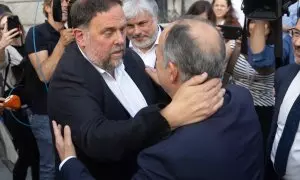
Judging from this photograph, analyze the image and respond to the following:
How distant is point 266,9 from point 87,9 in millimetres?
968

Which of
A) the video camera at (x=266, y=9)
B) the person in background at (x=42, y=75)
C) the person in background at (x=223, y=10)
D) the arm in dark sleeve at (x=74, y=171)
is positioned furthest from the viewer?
the person in background at (x=223, y=10)

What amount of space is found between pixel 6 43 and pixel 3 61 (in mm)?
183

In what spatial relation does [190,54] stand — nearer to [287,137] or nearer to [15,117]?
[287,137]

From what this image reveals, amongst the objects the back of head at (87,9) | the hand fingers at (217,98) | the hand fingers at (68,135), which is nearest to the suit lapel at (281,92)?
the hand fingers at (217,98)

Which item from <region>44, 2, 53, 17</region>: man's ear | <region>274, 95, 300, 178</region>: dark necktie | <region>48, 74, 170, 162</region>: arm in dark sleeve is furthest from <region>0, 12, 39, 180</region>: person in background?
<region>274, 95, 300, 178</region>: dark necktie

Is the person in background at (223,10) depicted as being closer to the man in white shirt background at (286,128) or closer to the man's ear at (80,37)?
the man in white shirt background at (286,128)

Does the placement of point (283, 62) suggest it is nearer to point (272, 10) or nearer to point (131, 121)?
point (272, 10)

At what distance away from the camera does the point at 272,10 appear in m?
2.44

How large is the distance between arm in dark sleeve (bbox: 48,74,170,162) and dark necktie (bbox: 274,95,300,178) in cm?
68

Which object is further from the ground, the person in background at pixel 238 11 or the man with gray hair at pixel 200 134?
the man with gray hair at pixel 200 134

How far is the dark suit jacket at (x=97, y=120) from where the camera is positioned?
172 cm

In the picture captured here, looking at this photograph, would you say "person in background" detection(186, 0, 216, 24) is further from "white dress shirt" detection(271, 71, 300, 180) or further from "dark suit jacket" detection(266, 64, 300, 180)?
"white dress shirt" detection(271, 71, 300, 180)

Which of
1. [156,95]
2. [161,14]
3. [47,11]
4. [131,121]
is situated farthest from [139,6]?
[161,14]

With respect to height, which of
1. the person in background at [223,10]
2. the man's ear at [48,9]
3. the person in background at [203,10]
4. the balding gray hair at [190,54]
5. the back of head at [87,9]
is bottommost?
the person in background at [223,10]
